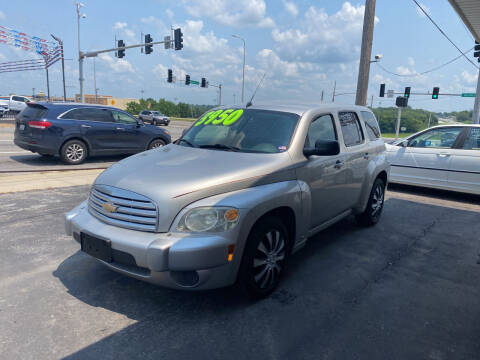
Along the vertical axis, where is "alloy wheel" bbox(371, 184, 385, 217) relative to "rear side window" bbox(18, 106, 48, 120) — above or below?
below

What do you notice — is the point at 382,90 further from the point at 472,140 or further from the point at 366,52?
the point at 472,140

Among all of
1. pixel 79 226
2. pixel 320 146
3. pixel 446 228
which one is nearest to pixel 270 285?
pixel 320 146

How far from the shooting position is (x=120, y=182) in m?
3.02

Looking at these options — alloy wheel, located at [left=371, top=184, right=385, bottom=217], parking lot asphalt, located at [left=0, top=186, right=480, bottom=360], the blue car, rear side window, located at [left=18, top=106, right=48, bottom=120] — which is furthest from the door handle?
rear side window, located at [left=18, top=106, right=48, bottom=120]

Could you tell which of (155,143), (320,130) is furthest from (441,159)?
(155,143)

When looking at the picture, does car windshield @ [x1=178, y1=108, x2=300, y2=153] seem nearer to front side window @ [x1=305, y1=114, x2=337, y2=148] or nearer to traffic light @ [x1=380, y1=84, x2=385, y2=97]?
front side window @ [x1=305, y1=114, x2=337, y2=148]

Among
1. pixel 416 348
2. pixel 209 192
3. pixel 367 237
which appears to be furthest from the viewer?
pixel 367 237

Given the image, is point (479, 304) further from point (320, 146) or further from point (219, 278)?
point (219, 278)

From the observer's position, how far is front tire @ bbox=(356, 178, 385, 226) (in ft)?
17.5

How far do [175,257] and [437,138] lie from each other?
7.17m

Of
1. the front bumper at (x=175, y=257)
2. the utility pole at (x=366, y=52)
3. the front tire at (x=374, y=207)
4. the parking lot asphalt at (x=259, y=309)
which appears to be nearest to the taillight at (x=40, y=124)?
the parking lot asphalt at (x=259, y=309)

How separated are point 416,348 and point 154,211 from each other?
221cm

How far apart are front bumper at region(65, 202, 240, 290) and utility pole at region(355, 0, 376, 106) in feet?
34.3

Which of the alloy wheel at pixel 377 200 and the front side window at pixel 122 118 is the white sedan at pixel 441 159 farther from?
the front side window at pixel 122 118
